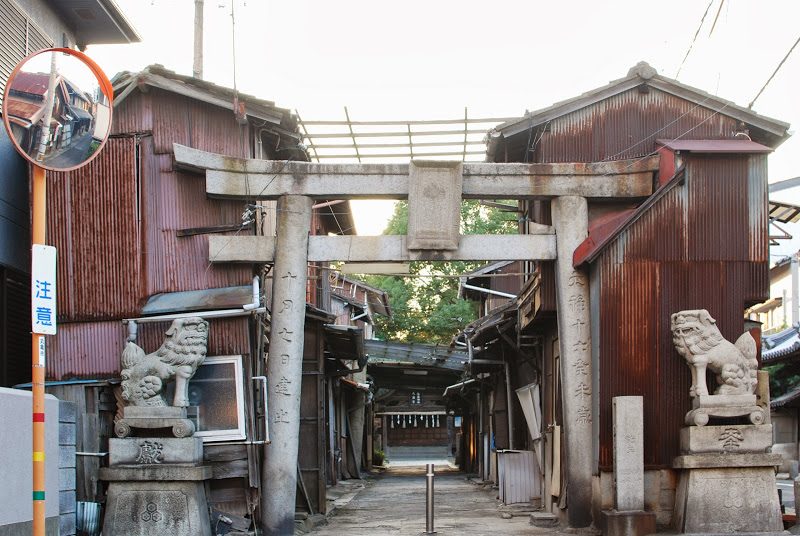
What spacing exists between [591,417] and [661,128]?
6.02m

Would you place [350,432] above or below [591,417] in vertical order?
below

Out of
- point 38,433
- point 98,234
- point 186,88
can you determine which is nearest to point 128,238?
point 98,234

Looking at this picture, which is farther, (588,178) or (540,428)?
(540,428)

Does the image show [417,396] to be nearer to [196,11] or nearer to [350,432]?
[350,432]

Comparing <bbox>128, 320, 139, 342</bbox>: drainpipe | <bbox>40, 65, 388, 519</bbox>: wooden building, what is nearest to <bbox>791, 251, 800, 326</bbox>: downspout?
<bbox>40, 65, 388, 519</bbox>: wooden building

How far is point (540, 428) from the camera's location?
24797mm

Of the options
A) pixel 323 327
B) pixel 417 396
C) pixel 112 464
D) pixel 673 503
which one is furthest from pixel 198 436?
pixel 417 396

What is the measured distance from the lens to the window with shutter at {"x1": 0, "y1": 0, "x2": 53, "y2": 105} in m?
19.5

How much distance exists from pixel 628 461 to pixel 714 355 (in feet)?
7.67

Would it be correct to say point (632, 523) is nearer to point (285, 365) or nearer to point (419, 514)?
point (285, 365)

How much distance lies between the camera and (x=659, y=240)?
18.4 m

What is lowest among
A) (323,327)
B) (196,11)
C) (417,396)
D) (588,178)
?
(417,396)

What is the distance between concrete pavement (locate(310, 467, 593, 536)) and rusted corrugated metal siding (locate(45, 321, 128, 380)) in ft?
17.4

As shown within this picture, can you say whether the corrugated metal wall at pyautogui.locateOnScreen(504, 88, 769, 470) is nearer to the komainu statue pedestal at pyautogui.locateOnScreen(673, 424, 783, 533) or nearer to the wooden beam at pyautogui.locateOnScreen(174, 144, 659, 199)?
the komainu statue pedestal at pyautogui.locateOnScreen(673, 424, 783, 533)
